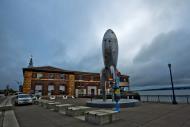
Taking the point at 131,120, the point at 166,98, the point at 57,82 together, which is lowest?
the point at 166,98

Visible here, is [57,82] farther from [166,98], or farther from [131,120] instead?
[131,120]

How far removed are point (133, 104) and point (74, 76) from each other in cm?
3825

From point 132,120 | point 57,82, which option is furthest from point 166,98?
point 57,82

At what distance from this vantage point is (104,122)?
7.44 meters

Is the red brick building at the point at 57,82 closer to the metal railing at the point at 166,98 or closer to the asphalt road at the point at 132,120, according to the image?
the metal railing at the point at 166,98

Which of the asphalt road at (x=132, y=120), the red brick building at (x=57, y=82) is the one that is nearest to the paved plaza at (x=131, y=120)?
the asphalt road at (x=132, y=120)

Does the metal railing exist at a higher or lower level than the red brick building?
lower

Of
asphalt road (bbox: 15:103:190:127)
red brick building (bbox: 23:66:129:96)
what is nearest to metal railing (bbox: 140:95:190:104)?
asphalt road (bbox: 15:103:190:127)

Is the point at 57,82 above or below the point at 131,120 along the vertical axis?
above

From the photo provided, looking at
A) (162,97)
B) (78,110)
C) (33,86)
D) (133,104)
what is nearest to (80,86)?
(33,86)

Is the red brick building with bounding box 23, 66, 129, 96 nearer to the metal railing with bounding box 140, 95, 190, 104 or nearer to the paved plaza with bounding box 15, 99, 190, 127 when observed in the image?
the metal railing with bounding box 140, 95, 190, 104

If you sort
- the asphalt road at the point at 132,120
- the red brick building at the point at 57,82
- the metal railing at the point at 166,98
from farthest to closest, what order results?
the red brick building at the point at 57,82 → the metal railing at the point at 166,98 → the asphalt road at the point at 132,120

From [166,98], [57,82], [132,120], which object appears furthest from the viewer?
[57,82]

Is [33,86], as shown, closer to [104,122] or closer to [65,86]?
[65,86]
